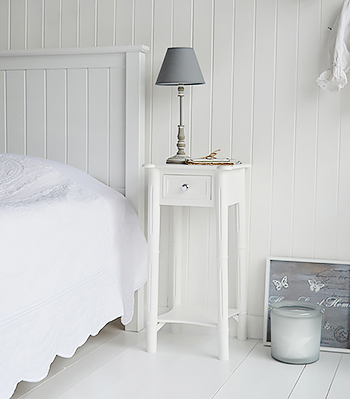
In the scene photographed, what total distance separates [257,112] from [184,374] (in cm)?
120

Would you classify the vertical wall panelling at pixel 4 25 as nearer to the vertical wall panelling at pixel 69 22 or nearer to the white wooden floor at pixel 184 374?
the vertical wall panelling at pixel 69 22

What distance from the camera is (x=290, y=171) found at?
2512mm

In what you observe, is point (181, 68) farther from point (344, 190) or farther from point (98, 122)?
point (344, 190)

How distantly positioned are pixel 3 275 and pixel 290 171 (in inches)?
56.2

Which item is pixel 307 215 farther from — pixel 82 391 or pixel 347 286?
pixel 82 391

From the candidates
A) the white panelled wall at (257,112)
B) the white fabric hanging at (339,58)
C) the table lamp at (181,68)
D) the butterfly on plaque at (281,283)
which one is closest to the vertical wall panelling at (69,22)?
the white panelled wall at (257,112)

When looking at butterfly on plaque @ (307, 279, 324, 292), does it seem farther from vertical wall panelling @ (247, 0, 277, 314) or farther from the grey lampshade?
the grey lampshade

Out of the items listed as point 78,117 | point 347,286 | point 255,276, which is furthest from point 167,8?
point 347,286

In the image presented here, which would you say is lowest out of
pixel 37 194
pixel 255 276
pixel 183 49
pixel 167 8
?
pixel 255 276

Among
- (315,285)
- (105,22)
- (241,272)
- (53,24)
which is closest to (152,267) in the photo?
(241,272)

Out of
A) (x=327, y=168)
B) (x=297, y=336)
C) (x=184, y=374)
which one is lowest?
(x=184, y=374)

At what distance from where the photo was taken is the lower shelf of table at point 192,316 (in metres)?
2.37

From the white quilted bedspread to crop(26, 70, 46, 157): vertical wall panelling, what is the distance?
383mm

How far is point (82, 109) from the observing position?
270 centimetres
